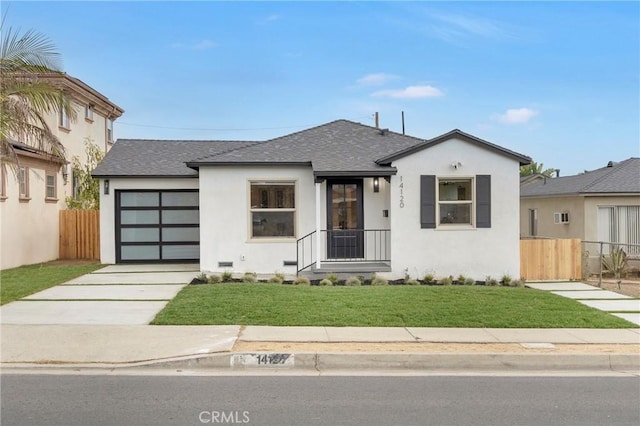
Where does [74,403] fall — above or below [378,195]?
below

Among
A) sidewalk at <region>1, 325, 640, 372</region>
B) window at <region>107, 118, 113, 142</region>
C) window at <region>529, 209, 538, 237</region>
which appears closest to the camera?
sidewalk at <region>1, 325, 640, 372</region>

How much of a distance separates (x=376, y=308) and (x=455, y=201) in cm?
538

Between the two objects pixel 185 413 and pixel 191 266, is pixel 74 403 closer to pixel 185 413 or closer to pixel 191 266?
pixel 185 413

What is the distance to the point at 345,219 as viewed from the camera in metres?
15.4

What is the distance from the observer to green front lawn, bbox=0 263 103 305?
463 inches

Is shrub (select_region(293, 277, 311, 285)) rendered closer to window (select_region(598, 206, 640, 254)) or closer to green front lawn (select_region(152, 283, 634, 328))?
green front lawn (select_region(152, 283, 634, 328))

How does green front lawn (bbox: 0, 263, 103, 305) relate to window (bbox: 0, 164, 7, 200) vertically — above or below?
below

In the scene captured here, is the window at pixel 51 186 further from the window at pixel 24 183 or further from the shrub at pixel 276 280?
the shrub at pixel 276 280

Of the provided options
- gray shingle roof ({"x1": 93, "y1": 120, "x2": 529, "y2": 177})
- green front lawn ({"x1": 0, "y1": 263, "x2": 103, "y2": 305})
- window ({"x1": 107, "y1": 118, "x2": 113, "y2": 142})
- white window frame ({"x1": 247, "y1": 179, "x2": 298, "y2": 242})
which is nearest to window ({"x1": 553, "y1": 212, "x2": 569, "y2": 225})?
gray shingle roof ({"x1": 93, "y1": 120, "x2": 529, "y2": 177})

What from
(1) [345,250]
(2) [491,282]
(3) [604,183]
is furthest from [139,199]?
(3) [604,183]

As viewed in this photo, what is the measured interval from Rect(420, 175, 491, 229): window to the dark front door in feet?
6.22

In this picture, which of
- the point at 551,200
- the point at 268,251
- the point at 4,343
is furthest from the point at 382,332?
the point at 551,200

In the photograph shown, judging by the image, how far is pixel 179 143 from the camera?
66.6 feet

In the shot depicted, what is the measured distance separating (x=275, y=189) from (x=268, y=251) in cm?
167
